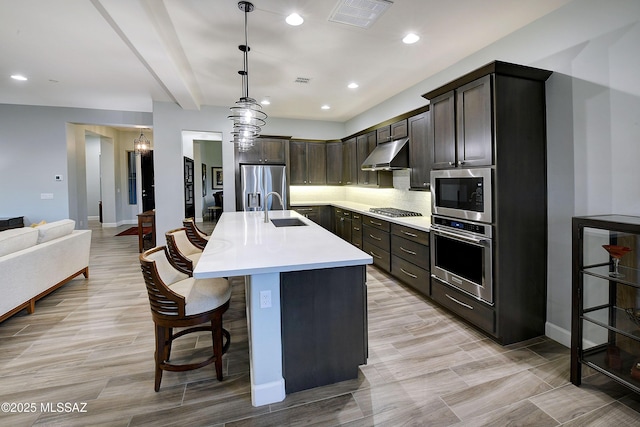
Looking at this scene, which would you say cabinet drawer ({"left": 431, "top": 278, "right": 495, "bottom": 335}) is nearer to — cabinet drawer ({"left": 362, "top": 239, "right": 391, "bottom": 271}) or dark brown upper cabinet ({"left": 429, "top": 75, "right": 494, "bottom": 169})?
cabinet drawer ({"left": 362, "top": 239, "right": 391, "bottom": 271})

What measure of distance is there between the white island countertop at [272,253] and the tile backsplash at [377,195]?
7.72 feet

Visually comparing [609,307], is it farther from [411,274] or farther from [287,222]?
[287,222]

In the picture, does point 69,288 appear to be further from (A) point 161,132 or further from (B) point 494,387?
(B) point 494,387

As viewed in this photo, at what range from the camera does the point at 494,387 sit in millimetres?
2100

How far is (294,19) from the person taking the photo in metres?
2.84

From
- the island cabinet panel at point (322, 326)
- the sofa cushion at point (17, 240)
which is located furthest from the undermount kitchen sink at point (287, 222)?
the sofa cushion at point (17, 240)

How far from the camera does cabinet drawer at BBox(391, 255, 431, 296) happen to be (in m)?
3.55

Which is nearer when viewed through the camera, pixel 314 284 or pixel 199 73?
pixel 314 284

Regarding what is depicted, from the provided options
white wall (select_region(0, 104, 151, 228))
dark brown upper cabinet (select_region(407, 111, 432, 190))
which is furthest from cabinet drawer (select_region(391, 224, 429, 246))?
white wall (select_region(0, 104, 151, 228))

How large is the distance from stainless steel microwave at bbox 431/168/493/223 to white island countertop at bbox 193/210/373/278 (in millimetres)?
1288

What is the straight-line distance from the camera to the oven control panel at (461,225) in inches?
107

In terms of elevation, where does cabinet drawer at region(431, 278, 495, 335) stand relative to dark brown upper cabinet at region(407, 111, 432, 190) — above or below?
below

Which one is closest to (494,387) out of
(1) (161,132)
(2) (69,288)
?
(2) (69,288)

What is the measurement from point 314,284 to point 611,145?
7.95 ft
